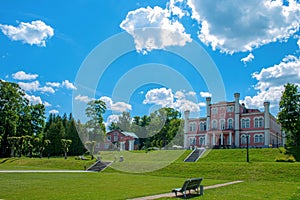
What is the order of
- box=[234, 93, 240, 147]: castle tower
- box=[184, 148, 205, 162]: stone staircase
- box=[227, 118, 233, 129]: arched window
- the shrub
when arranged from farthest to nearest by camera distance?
box=[227, 118, 233, 129]: arched window
box=[234, 93, 240, 147]: castle tower
box=[184, 148, 205, 162]: stone staircase
the shrub

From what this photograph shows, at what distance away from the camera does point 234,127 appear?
53844 mm

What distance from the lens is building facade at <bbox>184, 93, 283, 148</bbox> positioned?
51094 mm

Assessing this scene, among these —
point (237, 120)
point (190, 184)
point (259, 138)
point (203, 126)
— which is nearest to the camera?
point (190, 184)

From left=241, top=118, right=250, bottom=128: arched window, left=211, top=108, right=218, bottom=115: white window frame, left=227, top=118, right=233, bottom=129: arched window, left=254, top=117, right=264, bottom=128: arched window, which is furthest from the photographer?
left=211, top=108, right=218, bottom=115: white window frame

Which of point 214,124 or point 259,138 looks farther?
point 214,124

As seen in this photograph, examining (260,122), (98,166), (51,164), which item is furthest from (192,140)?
(98,166)

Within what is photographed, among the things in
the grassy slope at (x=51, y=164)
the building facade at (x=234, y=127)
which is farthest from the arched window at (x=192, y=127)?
the grassy slope at (x=51, y=164)

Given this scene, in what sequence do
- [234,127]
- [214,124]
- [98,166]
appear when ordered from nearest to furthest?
[98,166] → [234,127] → [214,124]

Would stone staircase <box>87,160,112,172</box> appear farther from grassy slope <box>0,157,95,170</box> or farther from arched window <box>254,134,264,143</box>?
arched window <box>254,134,264,143</box>

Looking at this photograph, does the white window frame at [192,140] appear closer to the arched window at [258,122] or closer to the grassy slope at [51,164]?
the arched window at [258,122]

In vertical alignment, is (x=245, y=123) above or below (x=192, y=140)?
above

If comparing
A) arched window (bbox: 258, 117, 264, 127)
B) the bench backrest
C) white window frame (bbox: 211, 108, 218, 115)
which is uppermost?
white window frame (bbox: 211, 108, 218, 115)

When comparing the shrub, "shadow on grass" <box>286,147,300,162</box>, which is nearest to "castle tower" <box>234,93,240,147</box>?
"shadow on grass" <box>286,147,300,162</box>

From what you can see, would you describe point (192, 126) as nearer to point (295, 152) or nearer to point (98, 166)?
point (295, 152)
